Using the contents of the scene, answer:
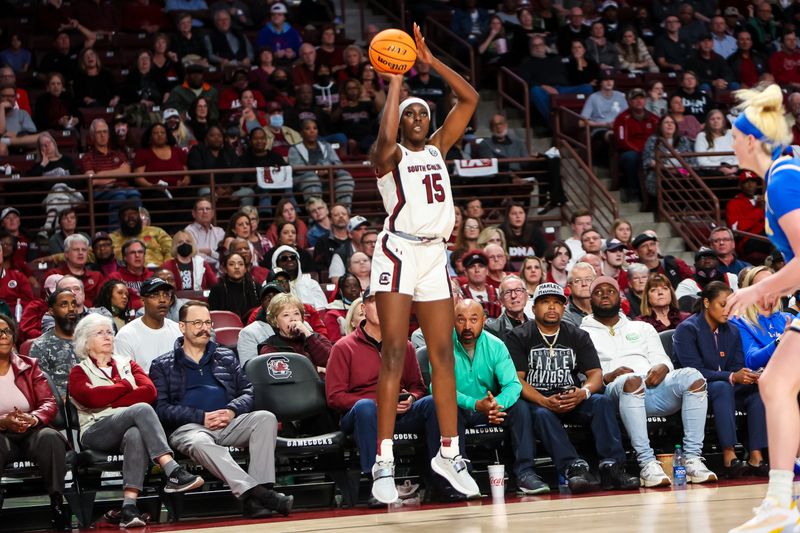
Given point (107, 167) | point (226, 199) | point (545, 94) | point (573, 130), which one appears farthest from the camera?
point (545, 94)

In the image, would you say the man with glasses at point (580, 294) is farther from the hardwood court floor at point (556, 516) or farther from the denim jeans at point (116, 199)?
the denim jeans at point (116, 199)

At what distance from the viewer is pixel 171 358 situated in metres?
7.52

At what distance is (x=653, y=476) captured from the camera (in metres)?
7.42

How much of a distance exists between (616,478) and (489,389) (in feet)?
3.30

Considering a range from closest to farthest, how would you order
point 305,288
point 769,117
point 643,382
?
point 769,117 → point 643,382 → point 305,288

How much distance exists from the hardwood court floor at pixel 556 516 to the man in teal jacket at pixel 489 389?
16.3 inches

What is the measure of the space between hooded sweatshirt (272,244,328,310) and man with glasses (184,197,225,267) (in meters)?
1.21

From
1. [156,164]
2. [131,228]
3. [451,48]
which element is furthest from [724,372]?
[451,48]

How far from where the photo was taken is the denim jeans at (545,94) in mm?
15102

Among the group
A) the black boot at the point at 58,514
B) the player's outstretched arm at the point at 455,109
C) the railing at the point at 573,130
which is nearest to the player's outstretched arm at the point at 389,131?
the player's outstretched arm at the point at 455,109

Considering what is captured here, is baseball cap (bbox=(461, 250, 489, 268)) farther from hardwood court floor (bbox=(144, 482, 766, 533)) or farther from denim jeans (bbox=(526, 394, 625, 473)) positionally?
hardwood court floor (bbox=(144, 482, 766, 533))

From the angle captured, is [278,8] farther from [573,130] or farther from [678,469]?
[678,469]

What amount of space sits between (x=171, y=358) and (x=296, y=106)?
7.04 m

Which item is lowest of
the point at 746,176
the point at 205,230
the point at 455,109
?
the point at 455,109
